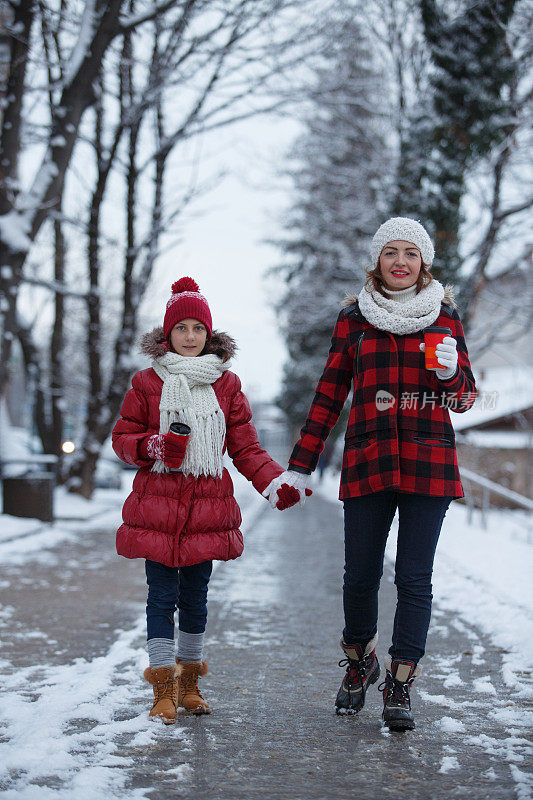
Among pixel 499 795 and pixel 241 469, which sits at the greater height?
pixel 241 469

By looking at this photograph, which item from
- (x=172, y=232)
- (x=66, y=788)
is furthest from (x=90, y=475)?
(x=66, y=788)

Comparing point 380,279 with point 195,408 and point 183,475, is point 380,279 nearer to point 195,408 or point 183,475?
point 195,408

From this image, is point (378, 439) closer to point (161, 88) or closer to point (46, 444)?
point (161, 88)

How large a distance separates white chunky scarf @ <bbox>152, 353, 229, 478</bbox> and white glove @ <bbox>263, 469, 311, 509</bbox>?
0.74ft

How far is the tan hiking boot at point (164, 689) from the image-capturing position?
11.6ft

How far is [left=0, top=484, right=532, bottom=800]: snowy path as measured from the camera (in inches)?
113

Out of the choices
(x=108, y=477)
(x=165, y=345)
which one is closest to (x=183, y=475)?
(x=165, y=345)

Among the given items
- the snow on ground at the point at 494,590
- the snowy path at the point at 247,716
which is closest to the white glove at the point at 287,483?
the snowy path at the point at 247,716

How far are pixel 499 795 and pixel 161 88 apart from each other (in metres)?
10.9

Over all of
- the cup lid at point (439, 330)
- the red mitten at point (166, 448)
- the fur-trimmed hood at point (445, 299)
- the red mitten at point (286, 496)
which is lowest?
the red mitten at point (286, 496)

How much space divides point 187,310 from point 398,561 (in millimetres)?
1362

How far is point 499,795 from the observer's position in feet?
9.07

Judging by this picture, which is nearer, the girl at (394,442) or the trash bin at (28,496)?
the girl at (394,442)

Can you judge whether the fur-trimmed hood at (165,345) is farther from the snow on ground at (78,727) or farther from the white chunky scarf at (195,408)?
the snow on ground at (78,727)
